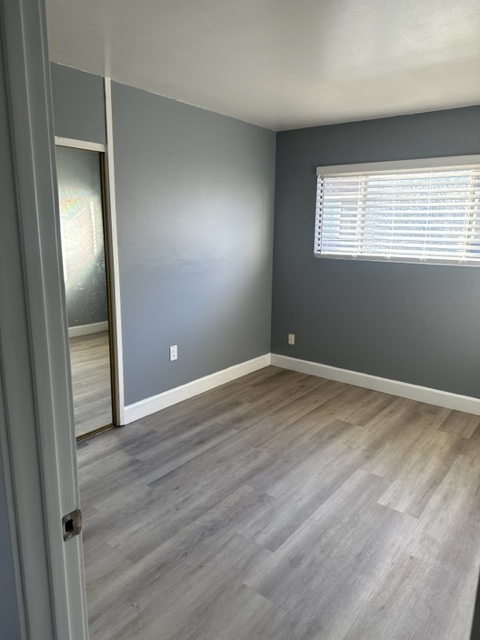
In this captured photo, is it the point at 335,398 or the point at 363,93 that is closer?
the point at 363,93

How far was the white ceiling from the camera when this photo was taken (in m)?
1.89

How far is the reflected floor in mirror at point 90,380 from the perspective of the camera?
121 inches

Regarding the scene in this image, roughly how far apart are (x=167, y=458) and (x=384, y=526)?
4.40 feet

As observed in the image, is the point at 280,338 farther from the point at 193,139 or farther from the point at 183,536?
the point at 183,536

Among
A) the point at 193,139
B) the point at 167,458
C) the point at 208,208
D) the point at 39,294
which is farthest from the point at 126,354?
the point at 39,294

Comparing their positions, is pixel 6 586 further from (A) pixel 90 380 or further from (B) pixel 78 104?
(B) pixel 78 104

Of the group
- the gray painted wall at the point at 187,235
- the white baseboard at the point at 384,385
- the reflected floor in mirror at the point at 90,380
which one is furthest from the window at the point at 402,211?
the reflected floor in mirror at the point at 90,380

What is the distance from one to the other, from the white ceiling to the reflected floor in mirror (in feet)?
5.59

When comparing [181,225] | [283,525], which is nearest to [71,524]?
[283,525]

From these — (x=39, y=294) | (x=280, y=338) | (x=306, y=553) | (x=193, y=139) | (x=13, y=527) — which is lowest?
(x=306, y=553)

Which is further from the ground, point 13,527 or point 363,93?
point 363,93

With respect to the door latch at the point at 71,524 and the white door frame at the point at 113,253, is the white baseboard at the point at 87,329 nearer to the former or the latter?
the white door frame at the point at 113,253

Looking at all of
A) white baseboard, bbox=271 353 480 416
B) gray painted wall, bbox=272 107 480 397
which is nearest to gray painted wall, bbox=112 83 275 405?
gray painted wall, bbox=272 107 480 397

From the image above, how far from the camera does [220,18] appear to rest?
1964 mm
